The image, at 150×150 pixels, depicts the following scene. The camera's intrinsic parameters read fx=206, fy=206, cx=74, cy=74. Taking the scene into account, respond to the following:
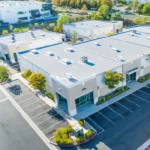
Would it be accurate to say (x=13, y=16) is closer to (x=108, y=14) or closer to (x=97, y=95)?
(x=108, y=14)

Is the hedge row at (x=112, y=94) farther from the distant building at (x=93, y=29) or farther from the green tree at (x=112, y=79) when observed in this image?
the distant building at (x=93, y=29)

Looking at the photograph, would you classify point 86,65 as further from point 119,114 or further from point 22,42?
point 22,42

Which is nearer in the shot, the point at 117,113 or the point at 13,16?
the point at 117,113

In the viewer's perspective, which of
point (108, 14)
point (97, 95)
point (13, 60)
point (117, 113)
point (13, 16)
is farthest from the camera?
point (13, 16)

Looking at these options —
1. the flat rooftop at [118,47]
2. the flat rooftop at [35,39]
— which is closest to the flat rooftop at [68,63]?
the flat rooftop at [118,47]

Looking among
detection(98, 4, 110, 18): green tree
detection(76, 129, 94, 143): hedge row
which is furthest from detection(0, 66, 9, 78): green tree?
detection(98, 4, 110, 18): green tree

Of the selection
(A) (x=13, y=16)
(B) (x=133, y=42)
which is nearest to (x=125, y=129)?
(B) (x=133, y=42)

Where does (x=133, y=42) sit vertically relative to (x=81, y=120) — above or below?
above

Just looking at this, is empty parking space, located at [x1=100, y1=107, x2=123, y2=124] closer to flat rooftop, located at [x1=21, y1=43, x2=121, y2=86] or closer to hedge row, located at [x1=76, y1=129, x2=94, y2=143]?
hedge row, located at [x1=76, y1=129, x2=94, y2=143]
